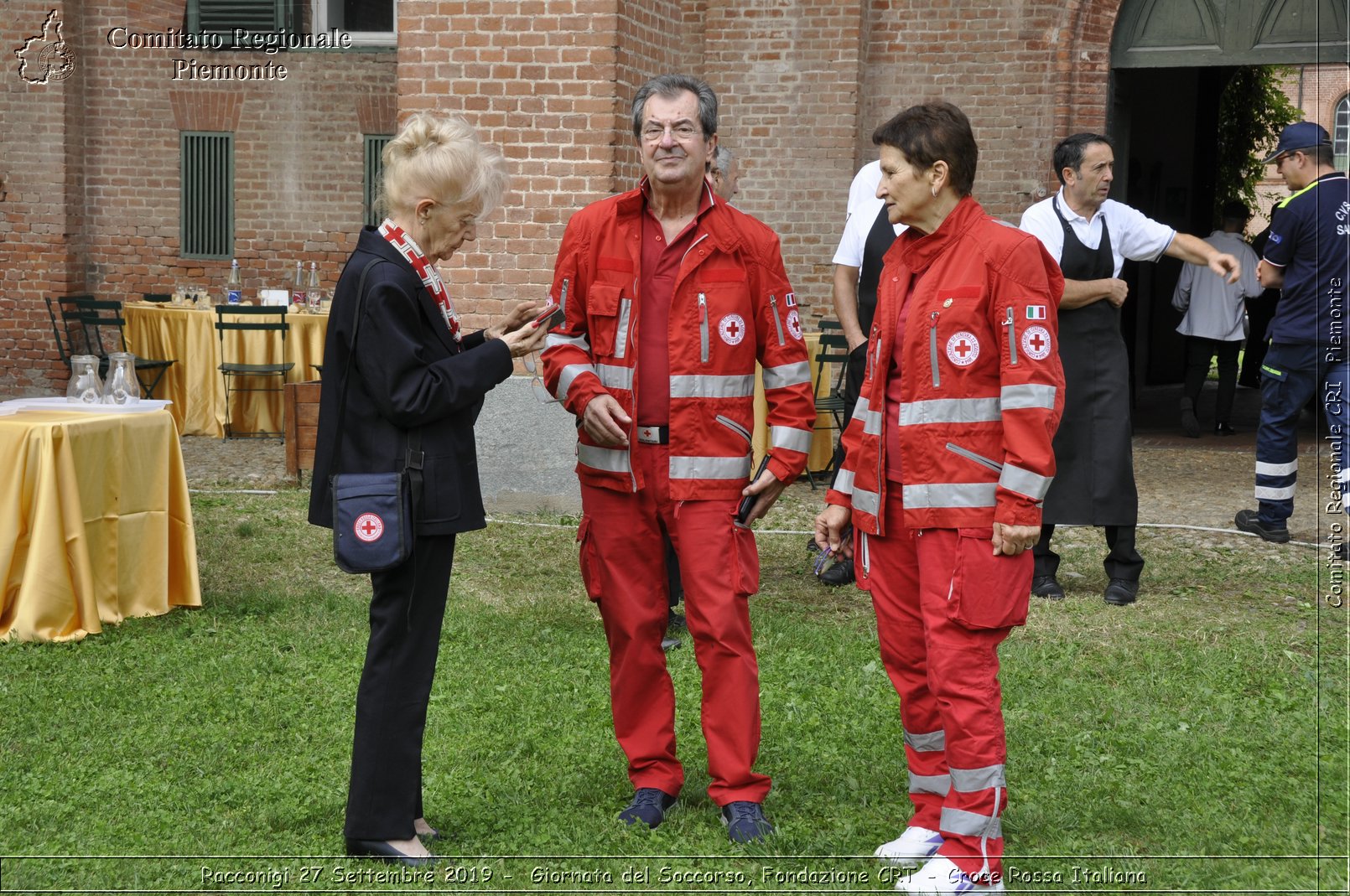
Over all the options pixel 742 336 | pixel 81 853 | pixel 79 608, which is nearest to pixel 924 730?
pixel 742 336

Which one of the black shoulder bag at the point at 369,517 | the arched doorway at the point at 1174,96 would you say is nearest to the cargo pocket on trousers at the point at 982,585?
the black shoulder bag at the point at 369,517

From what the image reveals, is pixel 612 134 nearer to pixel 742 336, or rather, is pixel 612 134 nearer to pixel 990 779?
pixel 742 336

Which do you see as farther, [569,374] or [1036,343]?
[569,374]

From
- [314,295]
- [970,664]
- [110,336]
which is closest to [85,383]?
[970,664]

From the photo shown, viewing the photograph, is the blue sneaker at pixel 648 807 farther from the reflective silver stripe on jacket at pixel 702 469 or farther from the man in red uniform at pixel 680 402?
the reflective silver stripe on jacket at pixel 702 469

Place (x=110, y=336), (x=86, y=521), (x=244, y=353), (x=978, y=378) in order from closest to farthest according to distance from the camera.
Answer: (x=978, y=378) < (x=86, y=521) < (x=244, y=353) < (x=110, y=336)

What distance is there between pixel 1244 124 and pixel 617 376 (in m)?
Result: 16.2

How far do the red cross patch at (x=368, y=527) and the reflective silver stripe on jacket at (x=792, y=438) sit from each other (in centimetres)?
107

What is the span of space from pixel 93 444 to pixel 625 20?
3.92 meters

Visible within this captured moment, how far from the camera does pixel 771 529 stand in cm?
787

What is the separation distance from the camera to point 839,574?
Result: 261 inches

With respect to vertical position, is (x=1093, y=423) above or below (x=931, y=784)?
above

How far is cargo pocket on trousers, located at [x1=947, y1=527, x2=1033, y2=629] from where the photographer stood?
315 cm

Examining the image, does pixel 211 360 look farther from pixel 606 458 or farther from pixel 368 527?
pixel 368 527
